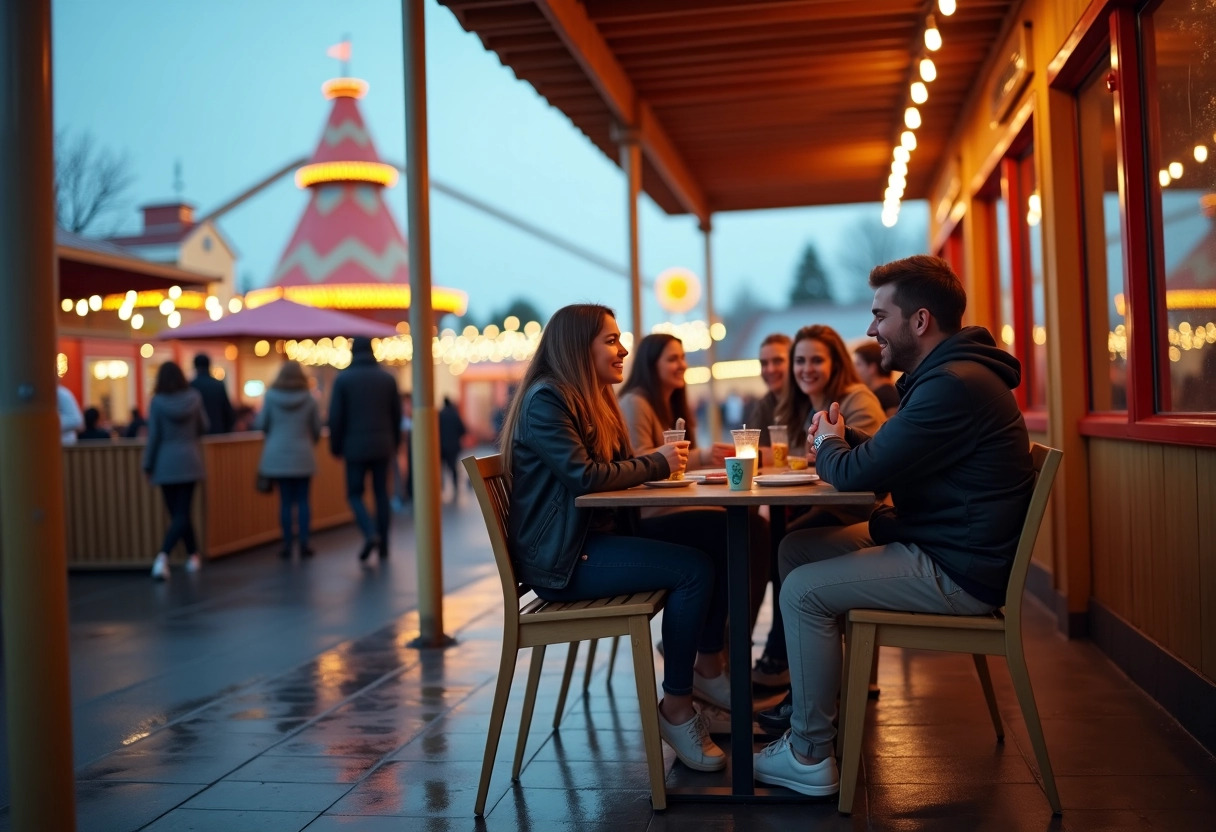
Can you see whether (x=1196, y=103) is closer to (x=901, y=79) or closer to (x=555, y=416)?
(x=555, y=416)

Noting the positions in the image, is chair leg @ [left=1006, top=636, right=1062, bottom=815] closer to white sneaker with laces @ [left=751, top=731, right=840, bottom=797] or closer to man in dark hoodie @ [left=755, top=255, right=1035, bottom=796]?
man in dark hoodie @ [left=755, top=255, right=1035, bottom=796]

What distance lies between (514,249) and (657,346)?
11273 cm

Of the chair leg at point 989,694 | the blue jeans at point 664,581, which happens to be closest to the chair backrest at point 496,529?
the blue jeans at point 664,581

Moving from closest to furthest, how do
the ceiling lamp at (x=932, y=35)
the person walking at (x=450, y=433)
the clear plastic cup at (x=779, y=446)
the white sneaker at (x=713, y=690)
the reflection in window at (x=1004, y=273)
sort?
1. the white sneaker at (x=713, y=690)
2. the clear plastic cup at (x=779, y=446)
3. the ceiling lamp at (x=932, y=35)
4. the reflection in window at (x=1004, y=273)
5. the person walking at (x=450, y=433)

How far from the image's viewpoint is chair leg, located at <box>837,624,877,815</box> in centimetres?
312

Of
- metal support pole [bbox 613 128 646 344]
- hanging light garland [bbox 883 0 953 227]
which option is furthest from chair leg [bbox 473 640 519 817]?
metal support pole [bbox 613 128 646 344]

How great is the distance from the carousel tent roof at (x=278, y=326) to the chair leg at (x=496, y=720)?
8583mm

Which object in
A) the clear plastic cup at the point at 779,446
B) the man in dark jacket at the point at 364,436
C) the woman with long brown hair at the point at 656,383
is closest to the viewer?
the clear plastic cup at the point at 779,446

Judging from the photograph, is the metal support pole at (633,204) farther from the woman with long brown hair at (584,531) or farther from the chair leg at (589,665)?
the woman with long brown hair at (584,531)

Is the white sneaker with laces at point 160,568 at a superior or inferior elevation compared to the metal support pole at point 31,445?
inferior

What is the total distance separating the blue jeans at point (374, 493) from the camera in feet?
30.5

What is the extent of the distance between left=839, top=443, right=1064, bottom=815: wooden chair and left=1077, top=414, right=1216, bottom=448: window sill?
0.76m

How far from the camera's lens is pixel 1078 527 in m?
5.41

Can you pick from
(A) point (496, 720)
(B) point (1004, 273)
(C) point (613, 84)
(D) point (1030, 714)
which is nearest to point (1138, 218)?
(D) point (1030, 714)
